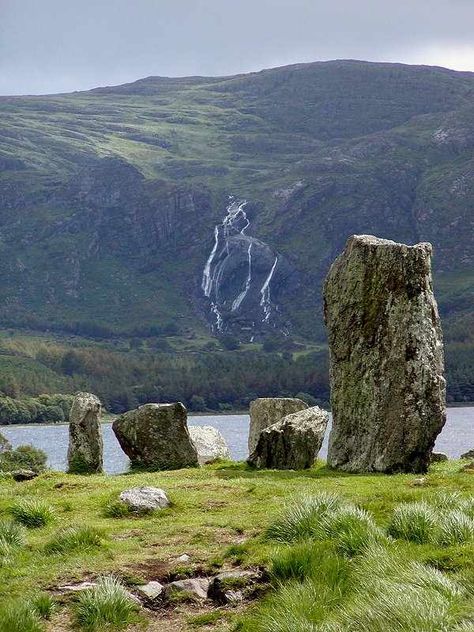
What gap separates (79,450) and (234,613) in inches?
735

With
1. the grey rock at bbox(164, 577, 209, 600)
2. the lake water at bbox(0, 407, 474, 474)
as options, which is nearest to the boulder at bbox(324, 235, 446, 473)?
the grey rock at bbox(164, 577, 209, 600)

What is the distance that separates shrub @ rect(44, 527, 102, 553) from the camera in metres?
15.7

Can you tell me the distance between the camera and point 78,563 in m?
14.9

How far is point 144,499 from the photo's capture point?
19297mm

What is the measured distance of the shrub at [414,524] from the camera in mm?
14650

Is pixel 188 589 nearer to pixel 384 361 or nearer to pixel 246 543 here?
pixel 246 543

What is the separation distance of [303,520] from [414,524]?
1562 mm

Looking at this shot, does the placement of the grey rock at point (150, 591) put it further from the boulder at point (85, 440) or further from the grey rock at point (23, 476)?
the boulder at point (85, 440)

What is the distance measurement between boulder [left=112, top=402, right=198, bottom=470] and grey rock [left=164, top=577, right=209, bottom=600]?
15.6 meters

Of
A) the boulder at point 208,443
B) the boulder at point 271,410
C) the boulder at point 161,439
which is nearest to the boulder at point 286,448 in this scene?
the boulder at point 161,439

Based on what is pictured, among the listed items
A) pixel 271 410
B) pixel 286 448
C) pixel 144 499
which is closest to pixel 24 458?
pixel 271 410

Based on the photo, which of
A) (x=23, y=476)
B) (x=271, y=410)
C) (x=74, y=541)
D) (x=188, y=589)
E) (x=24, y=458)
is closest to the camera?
(x=188, y=589)

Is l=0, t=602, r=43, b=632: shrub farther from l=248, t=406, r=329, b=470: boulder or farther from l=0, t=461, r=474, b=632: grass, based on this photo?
l=248, t=406, r=329, b=470: boulder

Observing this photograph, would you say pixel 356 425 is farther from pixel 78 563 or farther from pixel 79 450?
pixel 78 563
